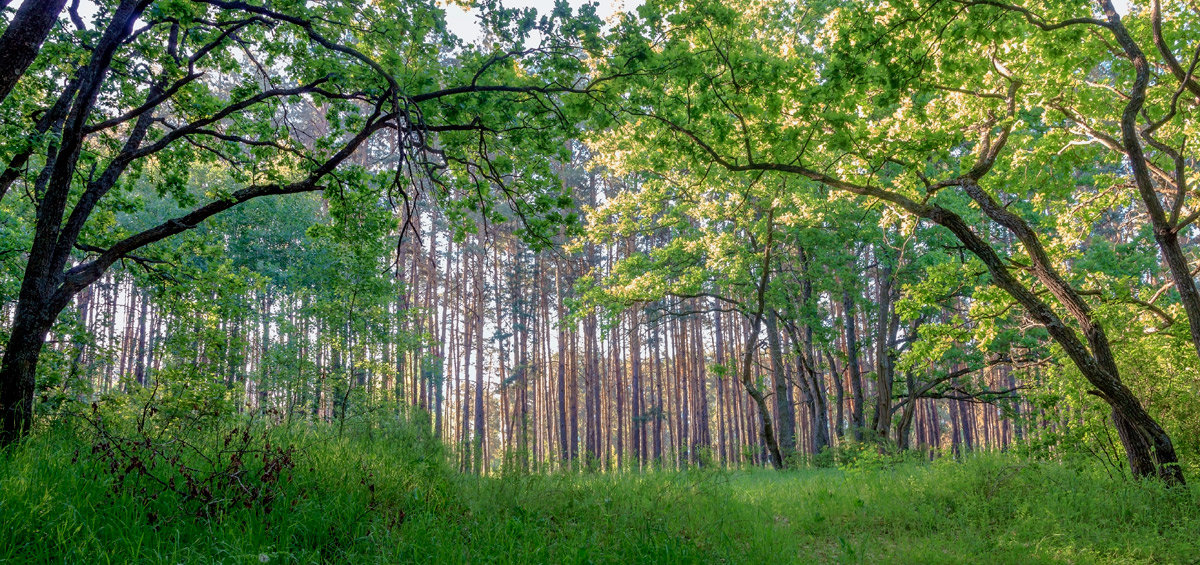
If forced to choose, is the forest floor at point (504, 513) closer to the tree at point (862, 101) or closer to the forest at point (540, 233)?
the forest at point (540, 233)

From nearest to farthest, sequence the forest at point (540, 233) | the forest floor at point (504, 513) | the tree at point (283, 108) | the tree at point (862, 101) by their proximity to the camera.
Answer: the forest floor at point (504, 513), the forest at point (540, 233), the tree at point (283, 108), the tree at point (862, 101)

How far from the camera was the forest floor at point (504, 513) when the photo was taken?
4090mm

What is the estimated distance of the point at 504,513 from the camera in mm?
5777

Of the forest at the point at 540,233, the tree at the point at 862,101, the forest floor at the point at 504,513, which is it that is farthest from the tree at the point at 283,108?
the forest floor at the point at 504,513

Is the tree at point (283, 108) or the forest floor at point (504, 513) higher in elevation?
the tree at point (283, 108)

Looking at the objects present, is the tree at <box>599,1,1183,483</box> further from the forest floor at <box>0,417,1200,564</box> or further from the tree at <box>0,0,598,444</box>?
the forest floor at <box>0,417,1200,564</box>

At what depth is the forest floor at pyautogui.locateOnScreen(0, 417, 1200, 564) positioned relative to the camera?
13.4ft

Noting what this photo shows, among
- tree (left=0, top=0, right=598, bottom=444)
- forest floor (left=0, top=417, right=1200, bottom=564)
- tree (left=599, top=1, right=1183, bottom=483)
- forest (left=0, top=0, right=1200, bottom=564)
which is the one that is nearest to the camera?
forest floor (left=0, top=417, right=1200, bottom=564)

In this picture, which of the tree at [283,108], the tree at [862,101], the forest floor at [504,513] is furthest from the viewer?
the tree at [862,101]

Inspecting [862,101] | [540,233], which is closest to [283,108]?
[540,233]

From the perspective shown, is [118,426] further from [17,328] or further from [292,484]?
[292,484]

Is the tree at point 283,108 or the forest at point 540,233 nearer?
the forest at point 540,233

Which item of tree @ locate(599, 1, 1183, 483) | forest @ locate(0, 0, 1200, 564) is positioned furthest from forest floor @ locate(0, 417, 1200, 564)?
tree @ locate(599, 1, 1183, 483)

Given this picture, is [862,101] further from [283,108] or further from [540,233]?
[283,108]
